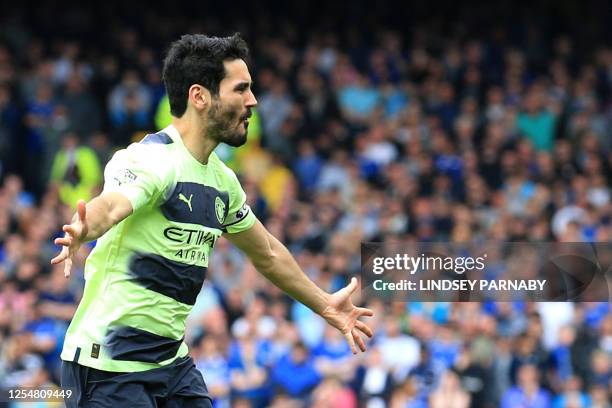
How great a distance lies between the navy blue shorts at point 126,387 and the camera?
4797mm

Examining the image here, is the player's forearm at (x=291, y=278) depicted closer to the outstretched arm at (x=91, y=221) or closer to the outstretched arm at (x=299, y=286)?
the outstretched arm at (x=299, y=286)

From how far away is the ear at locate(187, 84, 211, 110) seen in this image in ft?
16.4

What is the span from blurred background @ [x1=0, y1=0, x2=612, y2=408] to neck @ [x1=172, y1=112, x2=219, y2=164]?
6.09m

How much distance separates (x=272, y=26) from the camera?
1784 cm

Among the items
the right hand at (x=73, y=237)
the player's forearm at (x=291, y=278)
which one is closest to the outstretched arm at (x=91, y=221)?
the right hand at (x=73, y=237)

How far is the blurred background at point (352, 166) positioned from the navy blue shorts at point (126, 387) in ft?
19.5

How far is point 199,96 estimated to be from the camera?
5.01 meters

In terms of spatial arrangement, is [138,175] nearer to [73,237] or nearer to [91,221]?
[91,221]

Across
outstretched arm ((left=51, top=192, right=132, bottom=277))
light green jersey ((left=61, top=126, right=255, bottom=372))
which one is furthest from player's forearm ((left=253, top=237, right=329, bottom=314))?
outstretched arm ((left=51, top=192, right=132, bottom=277))

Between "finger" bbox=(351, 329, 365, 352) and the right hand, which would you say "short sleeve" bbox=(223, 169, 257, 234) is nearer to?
"finger" bbox=(351, 329, 365, 352)

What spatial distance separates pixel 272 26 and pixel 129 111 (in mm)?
3417

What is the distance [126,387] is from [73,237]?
0.85 metres

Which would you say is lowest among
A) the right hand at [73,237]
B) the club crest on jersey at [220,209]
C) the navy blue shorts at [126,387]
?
the navy blue shorts at [126,387]

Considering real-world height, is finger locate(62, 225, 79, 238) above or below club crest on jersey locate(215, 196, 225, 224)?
below
